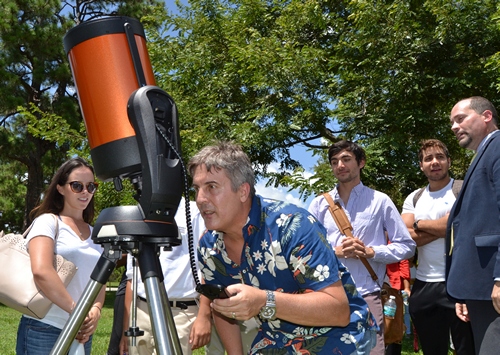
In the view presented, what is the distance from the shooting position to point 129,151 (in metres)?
1.96

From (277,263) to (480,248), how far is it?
1334mm

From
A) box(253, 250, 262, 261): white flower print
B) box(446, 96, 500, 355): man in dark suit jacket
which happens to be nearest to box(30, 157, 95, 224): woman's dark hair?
box(253, 250, 262, 261): white flower print

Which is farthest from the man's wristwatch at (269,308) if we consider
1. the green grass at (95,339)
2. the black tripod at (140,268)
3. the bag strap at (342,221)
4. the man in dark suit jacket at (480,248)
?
the green grass at (95,339)

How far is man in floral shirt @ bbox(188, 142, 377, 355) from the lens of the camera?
208 centimetres

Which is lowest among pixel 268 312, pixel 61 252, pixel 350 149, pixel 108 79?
pixel 268 312

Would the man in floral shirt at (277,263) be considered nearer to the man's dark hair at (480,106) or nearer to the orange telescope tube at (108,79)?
the orange telescope tube at (108,79)

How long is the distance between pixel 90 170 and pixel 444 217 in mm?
2676

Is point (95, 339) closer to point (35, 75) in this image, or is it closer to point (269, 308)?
point (269, 308)

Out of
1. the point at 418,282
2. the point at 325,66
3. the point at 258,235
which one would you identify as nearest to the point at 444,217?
the point at 418,282

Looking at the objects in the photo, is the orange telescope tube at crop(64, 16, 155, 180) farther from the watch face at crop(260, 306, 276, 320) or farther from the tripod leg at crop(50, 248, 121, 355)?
the watch face at crop(260, 306, 276, 320)

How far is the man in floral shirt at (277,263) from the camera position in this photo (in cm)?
208

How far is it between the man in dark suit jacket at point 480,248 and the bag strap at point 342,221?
998mm

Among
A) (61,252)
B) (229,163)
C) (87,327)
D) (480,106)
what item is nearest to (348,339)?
(229,163)

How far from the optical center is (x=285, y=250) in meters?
2.16
